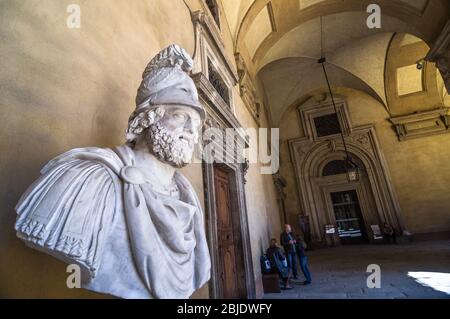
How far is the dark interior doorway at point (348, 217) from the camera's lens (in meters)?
11.3

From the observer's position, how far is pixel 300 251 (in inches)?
202

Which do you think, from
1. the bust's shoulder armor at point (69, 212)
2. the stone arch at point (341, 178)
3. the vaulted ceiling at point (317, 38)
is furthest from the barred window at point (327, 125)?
the bust's shoulder armor at point (69, 212)

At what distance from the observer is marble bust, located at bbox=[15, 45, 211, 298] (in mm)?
656

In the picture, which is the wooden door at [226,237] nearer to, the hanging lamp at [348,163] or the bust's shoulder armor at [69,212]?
the bust's shoulder armor at [69,212]

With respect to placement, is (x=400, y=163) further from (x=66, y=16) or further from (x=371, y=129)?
(x=66, y=16)

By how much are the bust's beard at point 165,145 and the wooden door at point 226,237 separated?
271 cm

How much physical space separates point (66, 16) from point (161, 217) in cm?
134

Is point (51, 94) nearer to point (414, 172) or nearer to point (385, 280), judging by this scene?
point (385, 280)

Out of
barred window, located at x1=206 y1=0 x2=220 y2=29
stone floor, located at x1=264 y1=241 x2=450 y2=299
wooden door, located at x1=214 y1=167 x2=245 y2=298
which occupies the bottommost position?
stone floor, located at x1=264 y1=241 x2=450 y2=299

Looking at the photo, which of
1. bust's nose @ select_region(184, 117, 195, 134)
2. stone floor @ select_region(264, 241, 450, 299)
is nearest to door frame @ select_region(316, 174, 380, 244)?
stone floor @ select_region(264, 241, 450, 299)

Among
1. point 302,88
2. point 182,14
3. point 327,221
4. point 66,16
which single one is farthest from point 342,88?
point 66,16

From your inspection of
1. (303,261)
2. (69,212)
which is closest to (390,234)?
(303,261)

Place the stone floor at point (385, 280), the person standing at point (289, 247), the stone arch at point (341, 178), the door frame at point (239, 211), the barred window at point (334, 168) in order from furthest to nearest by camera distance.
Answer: the barred window at point (334, 168)
the stone arch at point (341, 178)
the person standing at point (289, 247)
the stone floor at point (385, 280)
the door frame at point (239, 211)

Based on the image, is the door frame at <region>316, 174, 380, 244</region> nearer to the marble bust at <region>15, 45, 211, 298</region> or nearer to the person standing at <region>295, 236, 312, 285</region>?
the person standing at <region>295, 236, 312, 285</region>
